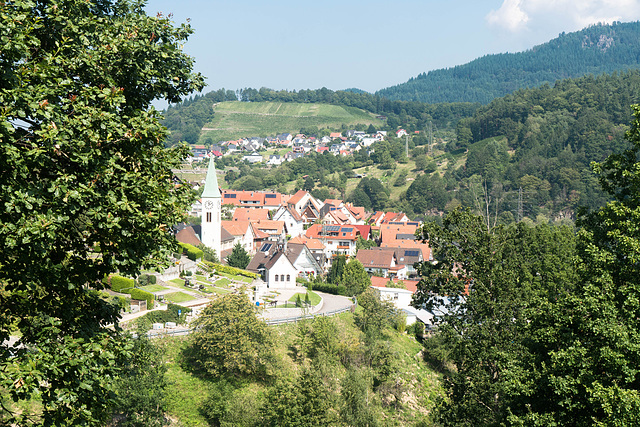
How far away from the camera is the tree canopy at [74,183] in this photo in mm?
7375

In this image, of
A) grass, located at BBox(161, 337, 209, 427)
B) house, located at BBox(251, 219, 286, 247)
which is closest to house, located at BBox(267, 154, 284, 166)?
house, located at BBox(251, 219, 286, 247)

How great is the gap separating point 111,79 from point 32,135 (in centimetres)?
141

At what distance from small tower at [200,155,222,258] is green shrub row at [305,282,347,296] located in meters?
14.3

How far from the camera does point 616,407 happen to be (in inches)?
460

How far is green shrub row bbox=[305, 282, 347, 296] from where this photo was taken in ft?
189

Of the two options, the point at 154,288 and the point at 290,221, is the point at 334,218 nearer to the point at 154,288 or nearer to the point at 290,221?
the point at 290,221

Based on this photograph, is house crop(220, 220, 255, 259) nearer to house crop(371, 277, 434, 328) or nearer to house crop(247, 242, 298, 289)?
house crop(247, 242, 298, 289)

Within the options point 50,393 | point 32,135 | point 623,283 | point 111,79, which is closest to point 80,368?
point 50,393

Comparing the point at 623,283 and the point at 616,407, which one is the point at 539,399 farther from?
the point at 623,283

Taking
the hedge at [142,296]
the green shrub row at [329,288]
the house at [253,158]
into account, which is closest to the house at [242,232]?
the green shrub row at [329,288]

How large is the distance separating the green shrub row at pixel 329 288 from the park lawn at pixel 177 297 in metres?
17.3

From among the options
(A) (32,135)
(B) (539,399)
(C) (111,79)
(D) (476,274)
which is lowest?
(B) (539,399)

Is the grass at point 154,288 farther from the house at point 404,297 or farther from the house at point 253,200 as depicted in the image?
the house at point 253,200

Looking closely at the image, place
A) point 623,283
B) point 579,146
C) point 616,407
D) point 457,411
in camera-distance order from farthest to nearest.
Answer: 1. point 579,146
2. point 457,411
3. point 623,283
4. point 616,407
